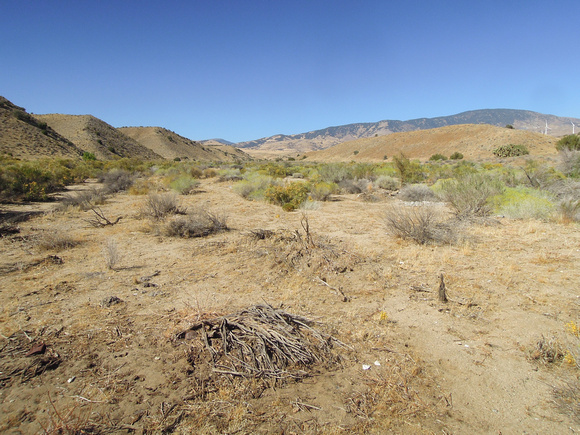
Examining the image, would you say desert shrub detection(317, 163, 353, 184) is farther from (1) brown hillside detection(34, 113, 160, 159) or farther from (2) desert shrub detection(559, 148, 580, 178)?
(1) brown hillside detection(34, 113, 160, 159)

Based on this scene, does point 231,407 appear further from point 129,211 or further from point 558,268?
point 129,211

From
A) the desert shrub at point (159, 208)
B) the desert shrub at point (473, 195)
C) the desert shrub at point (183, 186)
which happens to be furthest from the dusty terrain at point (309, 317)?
the desert shrub at point (183, 186)

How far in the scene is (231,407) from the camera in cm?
274

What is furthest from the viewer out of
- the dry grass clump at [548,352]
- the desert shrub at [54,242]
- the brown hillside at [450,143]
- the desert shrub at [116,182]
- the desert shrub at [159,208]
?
the brown hillside at [450,143]

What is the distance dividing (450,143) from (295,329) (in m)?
68.3

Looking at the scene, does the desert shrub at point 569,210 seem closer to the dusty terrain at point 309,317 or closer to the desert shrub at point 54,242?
the dusty terrain at point 309,317

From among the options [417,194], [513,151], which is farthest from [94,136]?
[513,151]

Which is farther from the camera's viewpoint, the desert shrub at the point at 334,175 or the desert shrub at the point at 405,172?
the desert shrub at the point at 334,175

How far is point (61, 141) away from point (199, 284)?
57.5 metres

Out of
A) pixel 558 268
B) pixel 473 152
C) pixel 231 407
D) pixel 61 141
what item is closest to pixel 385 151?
pixel 473 152

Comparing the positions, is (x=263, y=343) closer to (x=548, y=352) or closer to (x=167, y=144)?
(x=548, y=352)

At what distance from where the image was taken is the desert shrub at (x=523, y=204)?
914 cm

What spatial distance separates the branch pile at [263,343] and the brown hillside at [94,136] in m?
58.5

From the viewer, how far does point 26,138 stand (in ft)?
139
